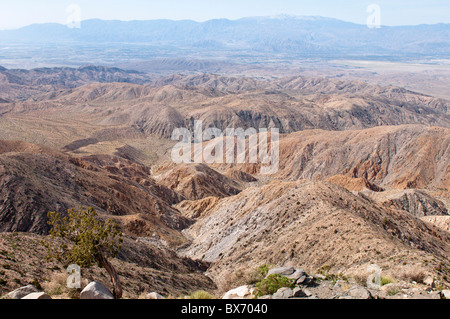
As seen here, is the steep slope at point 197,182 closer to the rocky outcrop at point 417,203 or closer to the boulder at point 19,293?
the rocky outcrop at point 417,203

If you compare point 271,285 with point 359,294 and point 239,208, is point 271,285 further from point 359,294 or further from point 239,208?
point 239,208

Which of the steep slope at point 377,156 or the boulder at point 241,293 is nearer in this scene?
the boulder at point 241,293

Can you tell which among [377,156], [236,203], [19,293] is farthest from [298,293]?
[377,156]

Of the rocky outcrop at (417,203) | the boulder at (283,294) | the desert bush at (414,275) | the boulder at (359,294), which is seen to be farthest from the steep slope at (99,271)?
the rocky outcrop at (417,203)

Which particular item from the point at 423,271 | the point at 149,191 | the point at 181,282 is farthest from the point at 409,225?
the point at 149,191

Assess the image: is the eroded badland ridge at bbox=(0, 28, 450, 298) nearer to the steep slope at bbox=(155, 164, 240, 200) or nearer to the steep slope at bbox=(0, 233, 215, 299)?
the steep slope at bbox=(0, 233, 215, 299)
